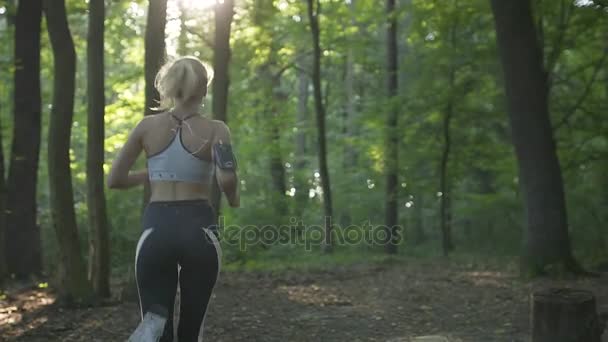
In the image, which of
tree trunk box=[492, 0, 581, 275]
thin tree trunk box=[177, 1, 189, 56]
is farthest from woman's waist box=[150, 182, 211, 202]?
thin tree trunk box=[177, 1, 189, 56]

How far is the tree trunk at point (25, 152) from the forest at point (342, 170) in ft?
0.11

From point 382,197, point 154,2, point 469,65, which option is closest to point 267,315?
point 154,2

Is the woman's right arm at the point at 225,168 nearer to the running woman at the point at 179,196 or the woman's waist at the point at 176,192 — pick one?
the running woman at the point at 179,196

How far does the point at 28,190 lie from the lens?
1415 centimetres

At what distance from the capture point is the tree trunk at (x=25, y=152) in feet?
45.9

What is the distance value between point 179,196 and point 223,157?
272 mm

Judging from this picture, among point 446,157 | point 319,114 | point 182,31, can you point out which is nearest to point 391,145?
point 446,157

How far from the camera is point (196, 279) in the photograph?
359cm

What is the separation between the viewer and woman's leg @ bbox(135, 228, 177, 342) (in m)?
3.50

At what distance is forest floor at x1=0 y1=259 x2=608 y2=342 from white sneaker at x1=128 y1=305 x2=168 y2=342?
12.4 ft

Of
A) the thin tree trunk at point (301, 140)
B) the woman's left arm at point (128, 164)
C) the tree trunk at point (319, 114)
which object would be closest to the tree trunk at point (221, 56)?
the tree trunk at point (319, 114)

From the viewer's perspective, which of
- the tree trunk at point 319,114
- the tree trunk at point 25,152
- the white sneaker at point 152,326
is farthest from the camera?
the tree trunk at point 319,114

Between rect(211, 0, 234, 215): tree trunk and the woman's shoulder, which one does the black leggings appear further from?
rect(211, 0, 234, 215): tree trunk

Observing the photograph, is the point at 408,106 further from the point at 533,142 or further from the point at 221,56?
the point at 221,56
